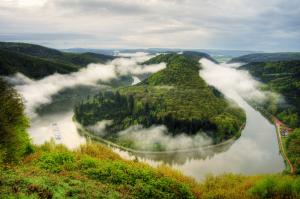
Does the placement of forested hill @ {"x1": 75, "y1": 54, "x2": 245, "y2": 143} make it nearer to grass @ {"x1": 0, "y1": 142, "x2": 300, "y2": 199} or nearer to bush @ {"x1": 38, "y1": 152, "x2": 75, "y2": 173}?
grass @ {"x1": 0, "y1": 142, "x2": 300, "y2": 199}

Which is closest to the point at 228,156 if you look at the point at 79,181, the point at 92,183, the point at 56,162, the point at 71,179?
the point at 56,162

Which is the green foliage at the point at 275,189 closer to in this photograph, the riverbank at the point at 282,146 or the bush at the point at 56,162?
the bush at the point at 56,162

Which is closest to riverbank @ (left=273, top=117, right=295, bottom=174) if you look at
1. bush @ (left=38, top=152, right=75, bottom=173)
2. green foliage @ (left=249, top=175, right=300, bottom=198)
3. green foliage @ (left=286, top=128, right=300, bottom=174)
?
green foliage @ (left=286, top=128, right=300, bottom=174)

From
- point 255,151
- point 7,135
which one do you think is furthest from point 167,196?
point 255,151

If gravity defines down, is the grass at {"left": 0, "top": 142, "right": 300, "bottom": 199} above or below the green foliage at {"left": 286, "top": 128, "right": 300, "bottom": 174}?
above

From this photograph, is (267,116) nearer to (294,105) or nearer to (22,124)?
(294,105)

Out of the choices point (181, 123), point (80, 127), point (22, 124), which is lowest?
point (80, 127)

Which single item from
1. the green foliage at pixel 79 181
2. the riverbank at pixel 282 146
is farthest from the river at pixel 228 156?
the green foliage at pixel 79 181

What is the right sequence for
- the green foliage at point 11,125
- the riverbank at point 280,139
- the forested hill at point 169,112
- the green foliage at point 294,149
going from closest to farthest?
the green foliage at point 11,125, the green foliage at point 294,149, the riverbank at point 280,139, the forested hill at point 169,112
